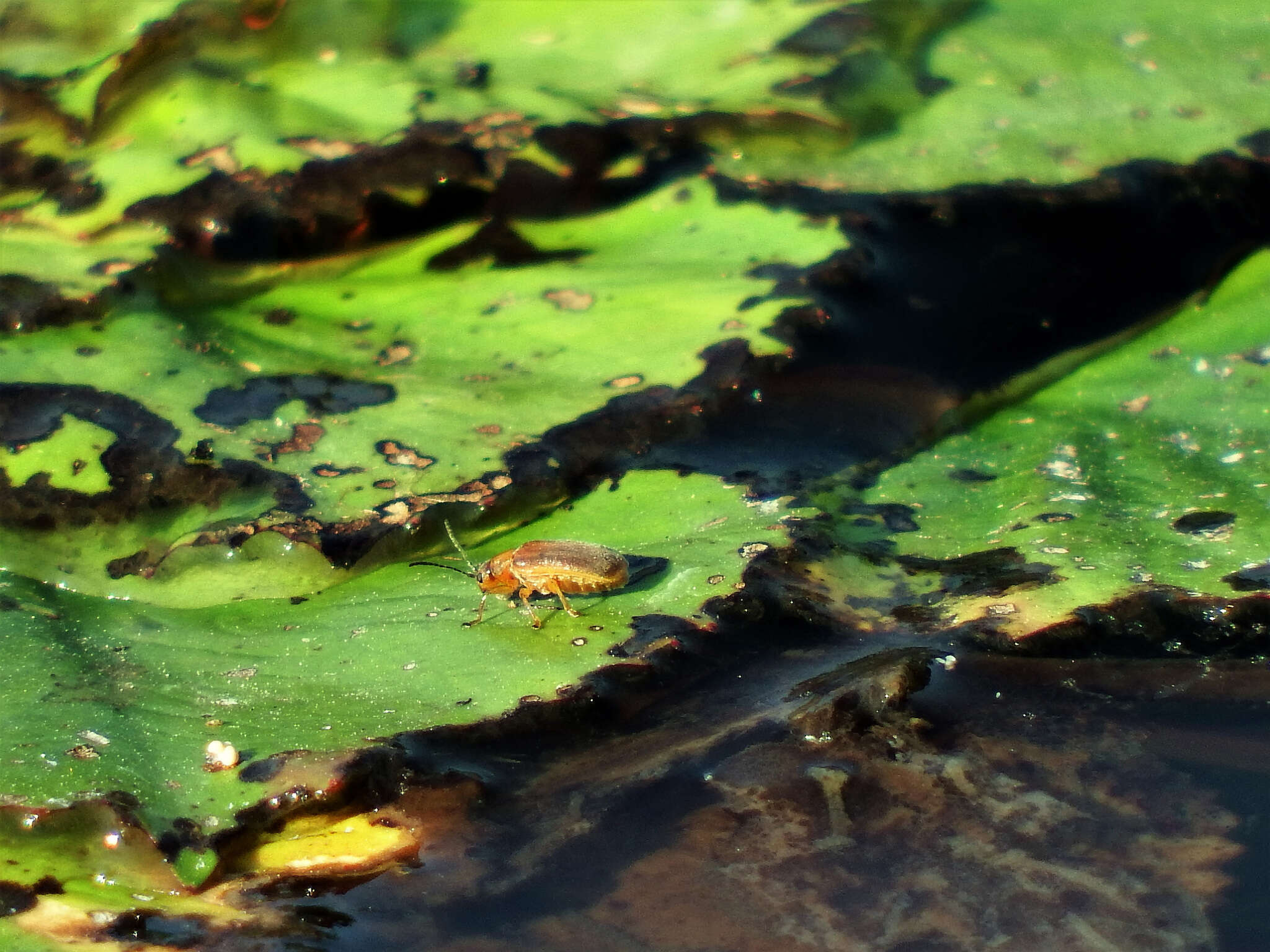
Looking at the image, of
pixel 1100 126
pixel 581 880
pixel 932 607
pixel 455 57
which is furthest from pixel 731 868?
pixel 455 57

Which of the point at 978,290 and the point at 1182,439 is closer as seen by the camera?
the point at 1182,439

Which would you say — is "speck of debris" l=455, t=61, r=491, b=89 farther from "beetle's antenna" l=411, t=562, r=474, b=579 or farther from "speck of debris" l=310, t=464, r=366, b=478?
"beetle's antenna" l=411, t=562, r=474, b=579

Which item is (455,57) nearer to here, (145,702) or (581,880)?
(145,702)

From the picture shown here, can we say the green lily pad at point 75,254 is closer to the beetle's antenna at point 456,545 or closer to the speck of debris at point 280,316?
the speck of debris at point 280,316

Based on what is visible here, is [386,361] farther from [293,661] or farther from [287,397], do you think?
[293,661]

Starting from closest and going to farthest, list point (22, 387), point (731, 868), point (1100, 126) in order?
point (731, 868)
point (22, 387)
point (1100, 126)

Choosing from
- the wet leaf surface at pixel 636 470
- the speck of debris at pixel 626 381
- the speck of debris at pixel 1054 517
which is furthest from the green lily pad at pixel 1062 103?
the speck of debris at pixel 1054 517
